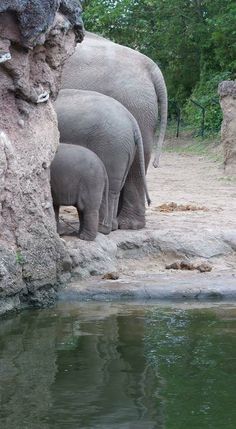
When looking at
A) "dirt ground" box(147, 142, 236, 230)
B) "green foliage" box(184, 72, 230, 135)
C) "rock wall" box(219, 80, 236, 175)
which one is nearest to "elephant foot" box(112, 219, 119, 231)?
"dirt ground" box(147, 142, 236, 230)

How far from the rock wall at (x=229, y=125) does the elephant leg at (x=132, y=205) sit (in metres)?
5.53

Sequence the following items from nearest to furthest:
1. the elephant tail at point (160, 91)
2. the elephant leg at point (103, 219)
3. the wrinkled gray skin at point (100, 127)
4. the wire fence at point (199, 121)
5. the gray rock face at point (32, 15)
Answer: the gray rock face at point (32, 15) < the wrinkled gray skin at point (100, 127) < the elephant leg at point (103, 219) < the elephant tail at point (160, 91) < the wire fence at point (199, 121)

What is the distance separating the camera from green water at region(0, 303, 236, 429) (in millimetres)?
4844

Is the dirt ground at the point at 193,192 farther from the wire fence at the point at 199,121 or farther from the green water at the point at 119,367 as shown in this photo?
the wire fence at the point at 199,121

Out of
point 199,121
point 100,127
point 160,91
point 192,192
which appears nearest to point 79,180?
point 100,127

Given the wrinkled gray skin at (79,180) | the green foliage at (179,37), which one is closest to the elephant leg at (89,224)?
the wrinkled gray skin at (79,180)

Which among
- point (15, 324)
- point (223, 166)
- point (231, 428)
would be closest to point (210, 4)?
point (223, 166)

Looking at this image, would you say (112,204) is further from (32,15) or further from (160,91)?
(32,15)

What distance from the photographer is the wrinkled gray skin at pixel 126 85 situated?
916 centimetres

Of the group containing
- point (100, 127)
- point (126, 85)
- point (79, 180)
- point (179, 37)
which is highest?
point (126, 85)

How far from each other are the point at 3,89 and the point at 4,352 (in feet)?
7.01

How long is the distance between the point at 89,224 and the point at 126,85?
1547 millimetres

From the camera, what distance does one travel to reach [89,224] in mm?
8273

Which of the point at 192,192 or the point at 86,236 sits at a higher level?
the point at 86,236
